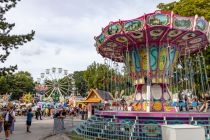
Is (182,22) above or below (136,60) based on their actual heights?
above

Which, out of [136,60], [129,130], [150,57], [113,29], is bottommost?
[129,130]

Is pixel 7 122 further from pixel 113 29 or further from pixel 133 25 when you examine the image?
pixel 133 25

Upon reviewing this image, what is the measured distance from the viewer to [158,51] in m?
17.6

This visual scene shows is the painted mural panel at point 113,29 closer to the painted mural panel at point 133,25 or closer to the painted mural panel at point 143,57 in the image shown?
the painted mural panel at point 133,25

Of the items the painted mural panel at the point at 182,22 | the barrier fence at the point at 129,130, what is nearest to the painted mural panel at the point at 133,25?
the painted mural panel at the point at 182,22

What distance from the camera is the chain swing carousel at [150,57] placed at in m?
13.5

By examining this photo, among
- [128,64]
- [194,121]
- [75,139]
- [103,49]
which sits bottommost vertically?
[75,139]

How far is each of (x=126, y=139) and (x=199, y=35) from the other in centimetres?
871

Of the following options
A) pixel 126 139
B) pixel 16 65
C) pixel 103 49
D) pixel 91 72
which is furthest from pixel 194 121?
pixel 91 72

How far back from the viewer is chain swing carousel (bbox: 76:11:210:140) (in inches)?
530

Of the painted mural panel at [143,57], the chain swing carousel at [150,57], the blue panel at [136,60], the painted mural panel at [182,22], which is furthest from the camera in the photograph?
the blue panel at [136,60]

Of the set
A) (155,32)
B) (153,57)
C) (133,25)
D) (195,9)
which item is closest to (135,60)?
(153,57)

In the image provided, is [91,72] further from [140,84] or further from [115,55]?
[140,84]

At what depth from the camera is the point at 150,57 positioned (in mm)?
17703
